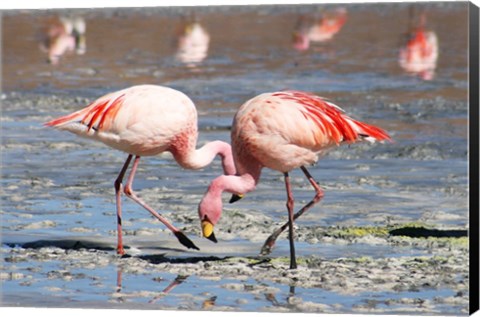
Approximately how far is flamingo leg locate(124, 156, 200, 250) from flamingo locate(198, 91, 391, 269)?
0.74ft

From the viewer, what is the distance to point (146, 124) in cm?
755

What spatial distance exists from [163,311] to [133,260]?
→ 542 millimetres

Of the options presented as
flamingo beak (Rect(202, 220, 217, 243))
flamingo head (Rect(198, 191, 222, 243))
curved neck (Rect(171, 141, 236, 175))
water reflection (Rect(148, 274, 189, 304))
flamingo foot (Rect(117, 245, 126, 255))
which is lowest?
water reflection (Rect(148, 274, 189, 304))

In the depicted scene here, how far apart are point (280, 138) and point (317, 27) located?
115cm

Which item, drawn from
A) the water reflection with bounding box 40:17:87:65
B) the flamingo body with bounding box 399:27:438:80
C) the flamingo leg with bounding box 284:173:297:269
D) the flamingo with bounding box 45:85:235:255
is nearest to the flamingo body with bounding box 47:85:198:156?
the flamingo with bounding box 45:85:235:255

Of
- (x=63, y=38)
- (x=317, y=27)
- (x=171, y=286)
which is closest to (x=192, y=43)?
(x=63, y=38)

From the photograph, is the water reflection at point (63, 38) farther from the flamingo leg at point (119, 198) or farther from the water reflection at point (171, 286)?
the water reflection at point (171, 286)

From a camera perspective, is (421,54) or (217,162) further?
(421,54)

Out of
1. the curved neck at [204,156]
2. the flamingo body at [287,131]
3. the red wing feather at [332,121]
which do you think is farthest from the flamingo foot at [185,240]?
the red wing feather at [332,121]

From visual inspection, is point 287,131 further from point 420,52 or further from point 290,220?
point 420,52

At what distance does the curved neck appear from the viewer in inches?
300

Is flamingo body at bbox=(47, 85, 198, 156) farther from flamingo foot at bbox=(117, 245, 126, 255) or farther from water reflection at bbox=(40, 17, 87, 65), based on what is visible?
water reflection at bbox=(40, 17, 87, 65)

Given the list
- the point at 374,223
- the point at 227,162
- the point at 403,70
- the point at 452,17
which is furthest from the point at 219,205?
the point at 403,70

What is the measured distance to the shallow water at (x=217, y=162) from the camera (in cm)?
717
